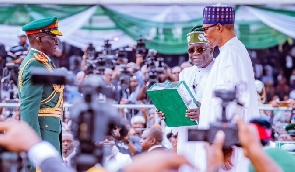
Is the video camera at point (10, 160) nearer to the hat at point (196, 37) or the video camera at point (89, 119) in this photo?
the video camera at point (89, 119)

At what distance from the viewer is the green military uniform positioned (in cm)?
760

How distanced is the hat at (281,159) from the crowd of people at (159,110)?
0.05 ft

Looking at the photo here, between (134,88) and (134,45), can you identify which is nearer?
(134,88)

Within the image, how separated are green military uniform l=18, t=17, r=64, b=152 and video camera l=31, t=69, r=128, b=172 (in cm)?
443

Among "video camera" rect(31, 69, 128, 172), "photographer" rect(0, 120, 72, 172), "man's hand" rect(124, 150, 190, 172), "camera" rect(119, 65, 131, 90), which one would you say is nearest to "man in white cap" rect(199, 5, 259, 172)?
"video camera" rect(31, 69, 128, 172)

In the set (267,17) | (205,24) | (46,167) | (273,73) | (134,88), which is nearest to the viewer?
(46,167)

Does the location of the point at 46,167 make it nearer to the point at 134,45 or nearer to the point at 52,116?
the point at 52,116

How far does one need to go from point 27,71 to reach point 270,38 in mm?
8026

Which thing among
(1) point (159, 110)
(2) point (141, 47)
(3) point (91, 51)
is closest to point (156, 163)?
(1) point (159, 110)

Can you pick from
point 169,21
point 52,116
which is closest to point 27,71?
point 52,116

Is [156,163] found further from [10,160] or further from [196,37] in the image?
[196,37]

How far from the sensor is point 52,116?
780 cm

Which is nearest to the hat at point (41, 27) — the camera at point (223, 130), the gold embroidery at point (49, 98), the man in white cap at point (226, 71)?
the gold embroidery at point (49, 98)

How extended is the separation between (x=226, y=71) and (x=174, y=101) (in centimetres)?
96
